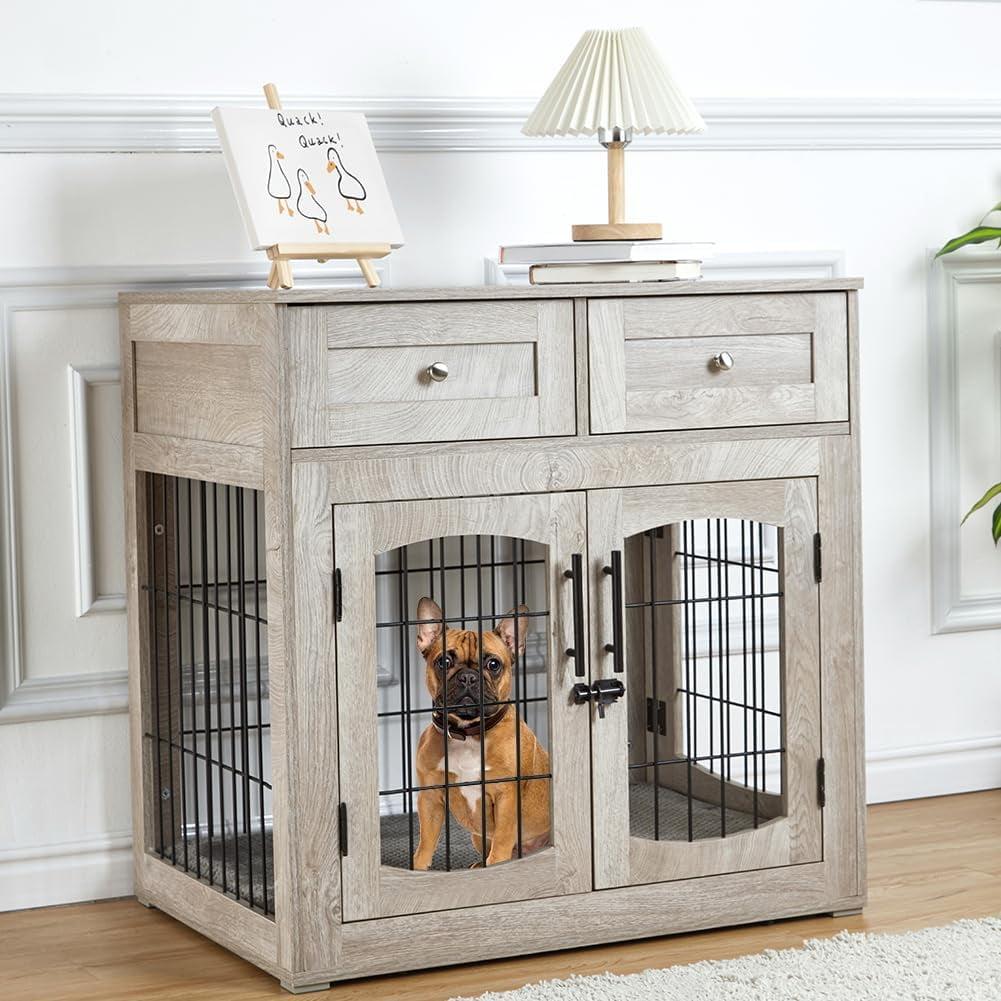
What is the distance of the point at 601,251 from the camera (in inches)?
76.2

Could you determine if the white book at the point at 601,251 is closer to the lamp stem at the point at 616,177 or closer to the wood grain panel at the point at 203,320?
the lamp stem at the point at 616,177

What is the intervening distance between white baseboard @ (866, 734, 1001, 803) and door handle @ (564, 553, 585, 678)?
0.85 m

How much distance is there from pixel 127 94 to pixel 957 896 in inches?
57.9

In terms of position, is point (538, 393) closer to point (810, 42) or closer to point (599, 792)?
point (599, 792)

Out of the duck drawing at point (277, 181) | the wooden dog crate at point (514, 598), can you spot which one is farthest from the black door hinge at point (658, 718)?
the duck drawing at point (277, 181)

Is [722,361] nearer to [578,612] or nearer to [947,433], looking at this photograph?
[578,612]

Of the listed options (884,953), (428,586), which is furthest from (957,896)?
(428,586)

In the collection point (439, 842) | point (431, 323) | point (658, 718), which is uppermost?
point (431, 323)

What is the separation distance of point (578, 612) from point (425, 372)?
33 cm

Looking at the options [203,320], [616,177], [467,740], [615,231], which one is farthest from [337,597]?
[616,177]

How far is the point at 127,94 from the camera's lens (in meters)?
2.07

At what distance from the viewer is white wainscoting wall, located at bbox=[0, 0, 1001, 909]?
6.74 feet

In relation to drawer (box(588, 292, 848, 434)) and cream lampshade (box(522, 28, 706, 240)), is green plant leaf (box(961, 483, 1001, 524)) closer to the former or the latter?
drawer (box(588, 292, 848, 434))

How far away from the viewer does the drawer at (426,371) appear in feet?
5.55
